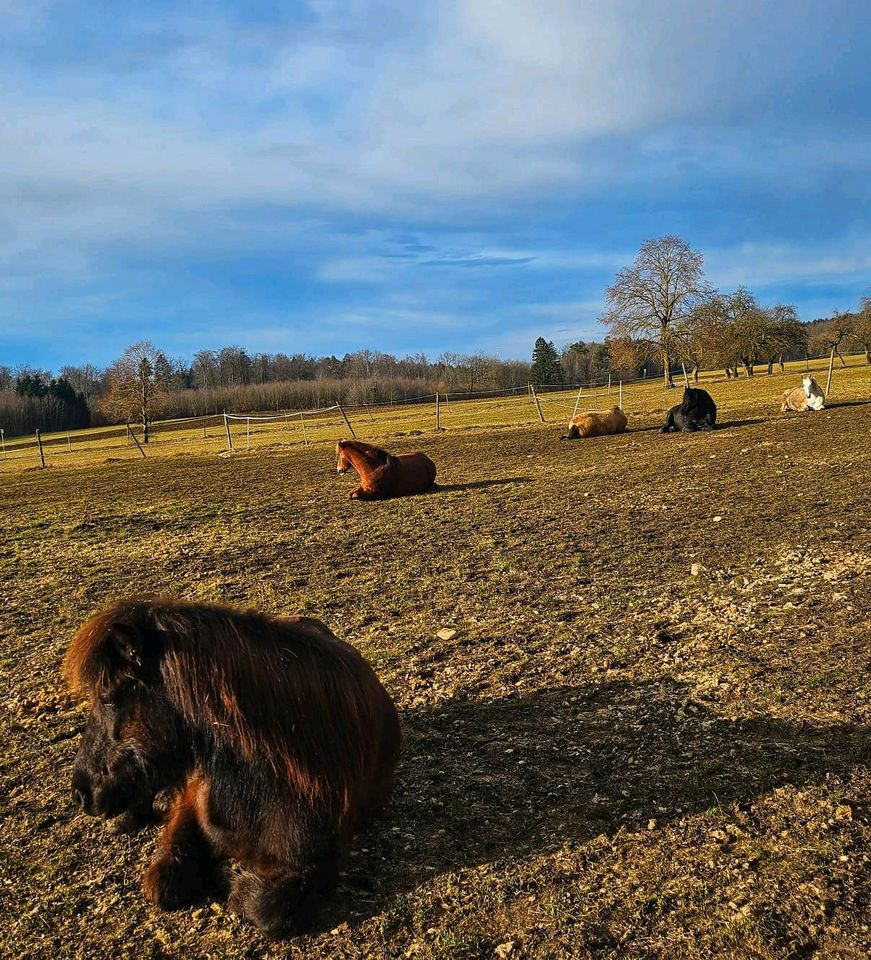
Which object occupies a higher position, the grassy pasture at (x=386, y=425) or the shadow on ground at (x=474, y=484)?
the grassy pasture at (x=386, y=425)

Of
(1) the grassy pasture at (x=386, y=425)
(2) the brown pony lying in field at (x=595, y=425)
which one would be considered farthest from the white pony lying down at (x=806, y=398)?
(2) the brown pony lying in field at (x=595, y=425)

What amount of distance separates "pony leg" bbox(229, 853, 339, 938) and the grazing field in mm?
81

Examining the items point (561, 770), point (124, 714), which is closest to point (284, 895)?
point (124, 714)

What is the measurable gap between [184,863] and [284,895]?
0.46m

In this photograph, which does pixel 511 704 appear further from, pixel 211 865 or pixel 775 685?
pixel 211 865

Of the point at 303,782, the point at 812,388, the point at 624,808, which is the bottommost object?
the point at 624,808

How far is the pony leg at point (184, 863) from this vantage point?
2662 millimetres

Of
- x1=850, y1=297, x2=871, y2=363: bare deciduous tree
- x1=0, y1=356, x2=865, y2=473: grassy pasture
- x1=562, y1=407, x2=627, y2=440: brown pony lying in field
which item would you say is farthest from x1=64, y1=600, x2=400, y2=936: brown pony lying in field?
x1=850, y1=297, x2=871, y2=363: bare deciduous tree

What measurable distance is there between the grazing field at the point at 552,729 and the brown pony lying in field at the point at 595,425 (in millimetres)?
11826

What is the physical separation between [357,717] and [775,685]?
270 centimetres

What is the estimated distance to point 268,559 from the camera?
8398 millimetres

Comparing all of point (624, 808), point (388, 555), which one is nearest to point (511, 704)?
point (624, 808)

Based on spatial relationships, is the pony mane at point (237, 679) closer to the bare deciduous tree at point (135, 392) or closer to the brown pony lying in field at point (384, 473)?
the brown pony lying in field at point (384, 473)

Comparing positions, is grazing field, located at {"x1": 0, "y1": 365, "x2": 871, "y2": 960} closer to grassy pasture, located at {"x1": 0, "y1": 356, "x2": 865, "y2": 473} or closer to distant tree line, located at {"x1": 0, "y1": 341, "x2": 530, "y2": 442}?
grassy pasture, located at {"x1": 0, "y1": 356, "x2": 865, "y2": 473}
